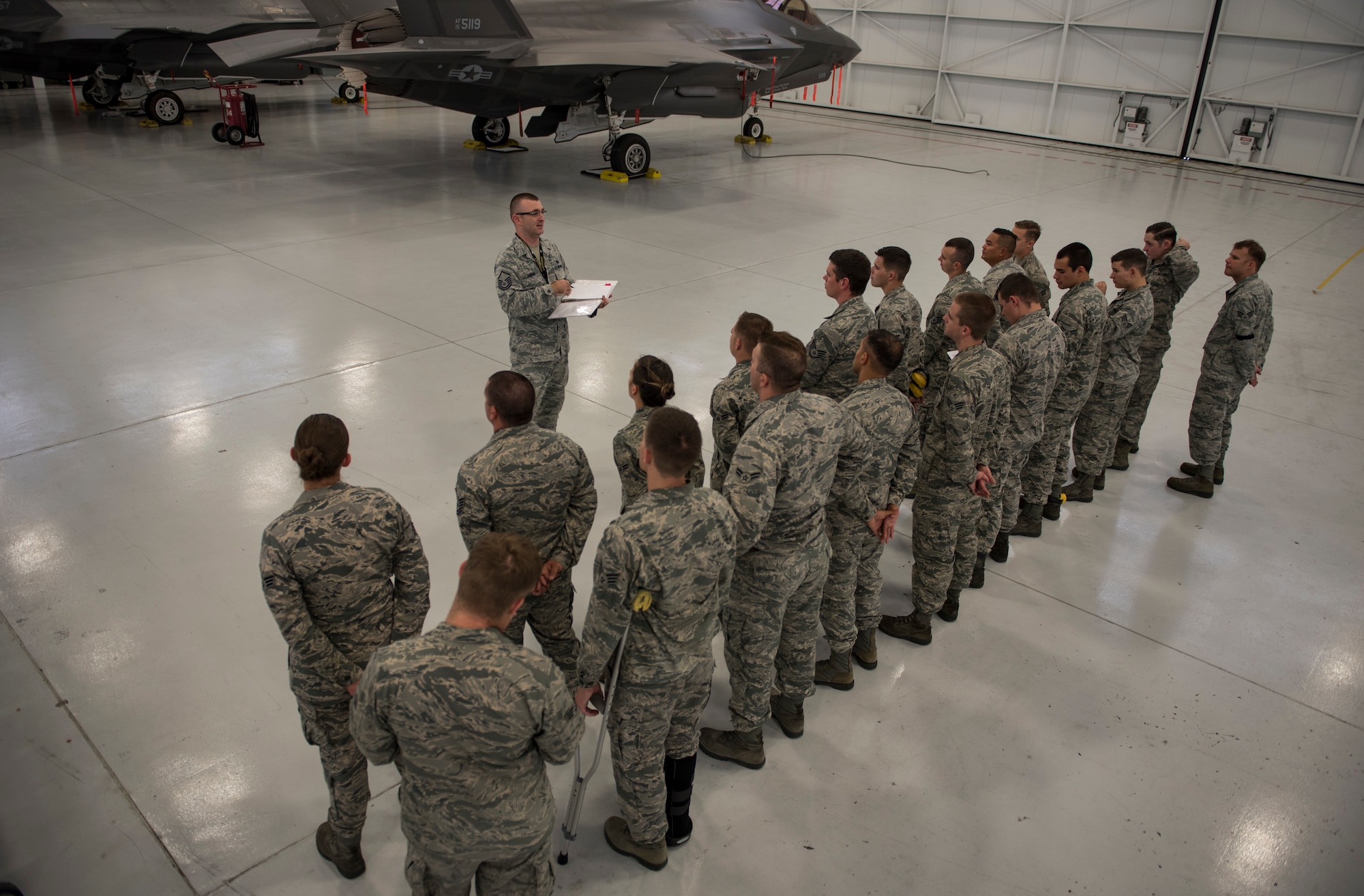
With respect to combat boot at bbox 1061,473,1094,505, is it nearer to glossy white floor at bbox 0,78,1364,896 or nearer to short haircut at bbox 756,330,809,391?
glossy white floor at bbox 0,78,1364,896

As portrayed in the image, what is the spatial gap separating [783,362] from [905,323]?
1.84 m

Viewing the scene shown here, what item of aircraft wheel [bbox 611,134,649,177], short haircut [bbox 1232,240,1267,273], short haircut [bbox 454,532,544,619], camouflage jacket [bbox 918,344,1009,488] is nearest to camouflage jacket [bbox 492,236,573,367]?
camouflage jacket [bbox 918,344,1009,488]

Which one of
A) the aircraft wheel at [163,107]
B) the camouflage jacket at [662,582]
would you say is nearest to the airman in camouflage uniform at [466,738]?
the camouflage jacket at [662,582]

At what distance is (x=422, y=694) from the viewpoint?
2.20m

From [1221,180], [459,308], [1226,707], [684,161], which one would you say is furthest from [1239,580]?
[1221,180]

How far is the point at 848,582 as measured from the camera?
408 centimetres

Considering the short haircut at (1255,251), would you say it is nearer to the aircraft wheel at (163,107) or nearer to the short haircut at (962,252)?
the short haircut at (962,252)

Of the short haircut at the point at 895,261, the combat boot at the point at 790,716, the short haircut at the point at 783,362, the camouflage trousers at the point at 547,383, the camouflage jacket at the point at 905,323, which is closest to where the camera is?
the short haircut at the point at 783,362

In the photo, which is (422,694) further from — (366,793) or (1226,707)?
(1226,707)

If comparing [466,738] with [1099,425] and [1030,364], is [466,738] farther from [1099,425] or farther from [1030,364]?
[1099,425]

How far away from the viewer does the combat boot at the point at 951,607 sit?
189 inches

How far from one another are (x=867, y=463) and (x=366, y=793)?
2425mm

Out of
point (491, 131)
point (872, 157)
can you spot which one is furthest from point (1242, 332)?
point (491, 131)

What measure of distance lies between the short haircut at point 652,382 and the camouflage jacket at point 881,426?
84cm
